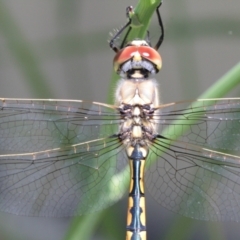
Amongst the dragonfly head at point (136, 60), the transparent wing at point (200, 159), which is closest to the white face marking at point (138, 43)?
the dragonfly head at point (136, 60)

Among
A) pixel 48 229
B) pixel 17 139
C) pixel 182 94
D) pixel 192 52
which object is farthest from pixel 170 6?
pixel 17 139

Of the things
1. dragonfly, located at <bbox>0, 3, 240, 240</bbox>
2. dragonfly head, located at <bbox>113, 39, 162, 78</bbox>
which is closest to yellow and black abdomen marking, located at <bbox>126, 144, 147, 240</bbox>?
dragonfly, located at <bbox>0, 3, 240, 240</bbox>

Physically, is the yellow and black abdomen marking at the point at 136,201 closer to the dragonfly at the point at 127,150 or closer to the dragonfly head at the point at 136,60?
the dragonfly at the point at 127,150

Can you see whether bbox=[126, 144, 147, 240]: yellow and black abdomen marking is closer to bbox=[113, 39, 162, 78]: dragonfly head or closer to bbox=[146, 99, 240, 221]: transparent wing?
bbox=[146, 99, 240, 221]: transparent wing

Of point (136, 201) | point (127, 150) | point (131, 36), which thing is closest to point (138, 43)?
point (131, 36)

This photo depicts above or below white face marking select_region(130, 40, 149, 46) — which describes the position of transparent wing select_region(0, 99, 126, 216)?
below

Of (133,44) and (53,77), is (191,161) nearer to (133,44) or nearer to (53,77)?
(133,44)

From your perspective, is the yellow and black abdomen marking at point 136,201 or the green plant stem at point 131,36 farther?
the yellow and black abdomen marking at point 136,201
